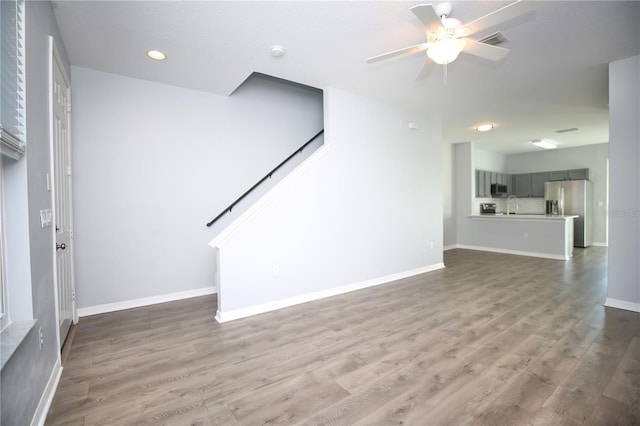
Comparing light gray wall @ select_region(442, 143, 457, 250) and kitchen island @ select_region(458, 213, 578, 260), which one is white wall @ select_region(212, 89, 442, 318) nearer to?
light gray wall @ select_region(442, 143, 457, 250)

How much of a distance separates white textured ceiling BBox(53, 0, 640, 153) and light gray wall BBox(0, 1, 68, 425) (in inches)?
25.5

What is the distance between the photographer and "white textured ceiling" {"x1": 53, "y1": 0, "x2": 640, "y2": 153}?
230cm

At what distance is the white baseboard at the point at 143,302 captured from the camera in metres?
3.25

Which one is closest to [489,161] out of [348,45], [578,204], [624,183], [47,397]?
[578,204]

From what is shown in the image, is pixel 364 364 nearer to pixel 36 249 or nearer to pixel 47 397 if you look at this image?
pixel 47 397

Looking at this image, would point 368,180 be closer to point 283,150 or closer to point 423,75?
point 283,150

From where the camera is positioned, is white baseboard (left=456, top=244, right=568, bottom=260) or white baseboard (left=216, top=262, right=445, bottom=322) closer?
white baseboard (left=216, top=262, right=445, bottom=322)

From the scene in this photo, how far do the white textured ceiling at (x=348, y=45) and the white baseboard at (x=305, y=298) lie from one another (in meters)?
2.72

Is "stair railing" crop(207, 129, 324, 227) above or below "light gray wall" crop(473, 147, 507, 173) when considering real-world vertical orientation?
below

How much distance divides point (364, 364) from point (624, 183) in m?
3.49

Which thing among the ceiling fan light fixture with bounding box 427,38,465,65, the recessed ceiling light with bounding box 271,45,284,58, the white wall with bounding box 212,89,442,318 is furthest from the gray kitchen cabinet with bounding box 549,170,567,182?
the recessed ceiling light with bounding box 271,45,284,58

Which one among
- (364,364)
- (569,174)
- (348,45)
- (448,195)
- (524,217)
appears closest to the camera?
(364,364)

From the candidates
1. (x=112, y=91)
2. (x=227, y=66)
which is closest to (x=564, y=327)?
(x=227, y=66)

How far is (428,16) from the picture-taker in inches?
76.7
